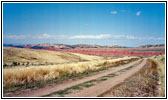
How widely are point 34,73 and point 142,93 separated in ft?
28.0

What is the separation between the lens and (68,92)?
1067 cm

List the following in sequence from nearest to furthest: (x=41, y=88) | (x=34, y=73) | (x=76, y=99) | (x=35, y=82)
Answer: (x=76, y=99), (x=41, y=88), (x=35, y=82), (x=34, y=73)

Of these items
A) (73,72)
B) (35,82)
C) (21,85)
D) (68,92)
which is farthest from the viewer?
(73,72)

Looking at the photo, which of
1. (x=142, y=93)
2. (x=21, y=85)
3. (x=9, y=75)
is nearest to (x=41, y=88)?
(x=21, y=85)

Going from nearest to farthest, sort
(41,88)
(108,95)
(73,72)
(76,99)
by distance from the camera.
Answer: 1. (76,99)
2. (108,95)
3. (41,88)
4. (73,72)

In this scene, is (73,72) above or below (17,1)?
below

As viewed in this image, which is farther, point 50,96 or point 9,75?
point 9,75

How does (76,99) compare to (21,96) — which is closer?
(76,99)

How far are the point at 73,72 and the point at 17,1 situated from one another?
9573 millimetres

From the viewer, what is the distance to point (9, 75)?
13625 millimetres

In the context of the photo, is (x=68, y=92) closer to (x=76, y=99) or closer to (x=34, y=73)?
(x=76, y=99)

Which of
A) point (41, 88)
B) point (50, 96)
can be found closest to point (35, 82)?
point (41, 88)

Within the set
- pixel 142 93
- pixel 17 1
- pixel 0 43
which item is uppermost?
pixel 17 1

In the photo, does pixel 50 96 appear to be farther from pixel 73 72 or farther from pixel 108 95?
pixel 73 72
